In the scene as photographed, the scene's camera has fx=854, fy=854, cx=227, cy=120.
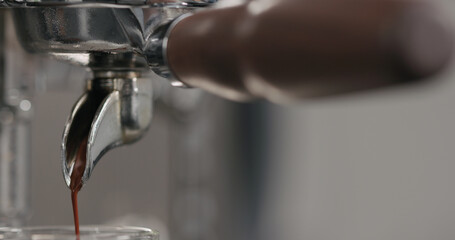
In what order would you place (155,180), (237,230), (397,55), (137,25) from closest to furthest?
(397,55) → (137,25) → (155,180) → (237,230)

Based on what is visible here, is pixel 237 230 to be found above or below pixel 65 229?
below

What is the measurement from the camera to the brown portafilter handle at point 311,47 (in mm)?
185

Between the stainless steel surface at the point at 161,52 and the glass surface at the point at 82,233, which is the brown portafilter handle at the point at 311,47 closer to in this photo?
the stainless steel surface at the point at 161,52

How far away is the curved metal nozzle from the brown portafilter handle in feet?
0.26

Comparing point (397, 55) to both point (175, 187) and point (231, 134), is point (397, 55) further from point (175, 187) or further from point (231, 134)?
point (231, 134)

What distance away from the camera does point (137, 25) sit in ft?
0.99

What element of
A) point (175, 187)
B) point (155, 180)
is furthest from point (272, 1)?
point (155, 180)

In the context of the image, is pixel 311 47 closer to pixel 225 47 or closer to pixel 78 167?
pixel 225 47

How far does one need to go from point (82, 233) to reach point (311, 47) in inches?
7.6

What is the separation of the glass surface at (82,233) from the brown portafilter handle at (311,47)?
12 centimetres

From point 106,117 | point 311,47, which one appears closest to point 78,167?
point 106,117

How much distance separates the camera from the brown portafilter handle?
185 mm

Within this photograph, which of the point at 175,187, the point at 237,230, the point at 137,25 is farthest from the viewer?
the point at 237,230

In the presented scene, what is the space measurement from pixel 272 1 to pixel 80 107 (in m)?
0.13
